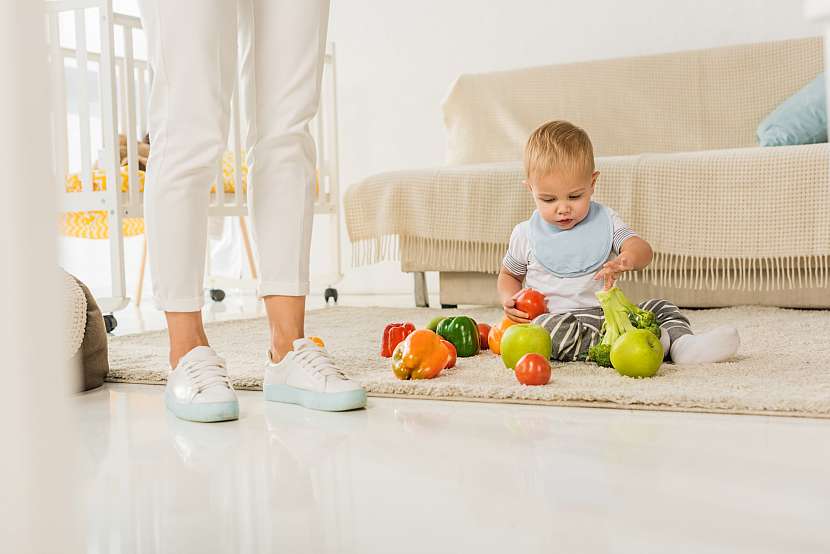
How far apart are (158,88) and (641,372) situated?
2.59ft

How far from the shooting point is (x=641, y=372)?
4.38 ft

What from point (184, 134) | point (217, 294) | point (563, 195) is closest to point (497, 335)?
point (563, 195)

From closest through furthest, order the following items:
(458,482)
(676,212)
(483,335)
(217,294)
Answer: (458,482), (483,335), (676,212), (217,294)

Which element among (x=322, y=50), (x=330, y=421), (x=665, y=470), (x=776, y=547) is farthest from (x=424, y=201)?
(x=776, y=547)

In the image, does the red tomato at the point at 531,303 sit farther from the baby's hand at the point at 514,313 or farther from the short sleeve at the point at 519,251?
the short sleeve at the point at 519,251

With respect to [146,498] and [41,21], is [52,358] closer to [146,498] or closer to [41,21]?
[41,21]

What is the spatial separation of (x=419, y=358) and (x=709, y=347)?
46cm

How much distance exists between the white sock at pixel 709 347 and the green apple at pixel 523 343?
0.22 metres

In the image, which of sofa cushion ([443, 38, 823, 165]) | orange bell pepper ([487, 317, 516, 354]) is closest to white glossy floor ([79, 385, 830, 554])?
orange bell pepper ([487, 317, 516, 354])

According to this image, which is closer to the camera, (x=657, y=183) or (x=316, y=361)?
(x=316, y=361)

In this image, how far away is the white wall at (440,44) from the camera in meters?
3.17

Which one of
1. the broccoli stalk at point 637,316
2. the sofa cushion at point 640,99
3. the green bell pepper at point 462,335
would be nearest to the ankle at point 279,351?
the green bell pepper at point 462,335

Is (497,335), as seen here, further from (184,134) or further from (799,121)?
(799,121)

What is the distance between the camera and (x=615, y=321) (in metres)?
1.44
